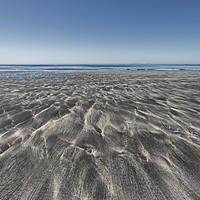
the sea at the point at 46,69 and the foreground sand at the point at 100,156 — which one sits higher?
the foreground sand at the point at 100,156

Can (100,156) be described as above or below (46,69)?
above

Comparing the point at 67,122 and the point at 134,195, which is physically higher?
the point at 134,195

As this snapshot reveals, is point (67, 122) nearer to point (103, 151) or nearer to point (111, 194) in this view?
point (103, 151)

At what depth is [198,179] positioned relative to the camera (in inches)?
49.3

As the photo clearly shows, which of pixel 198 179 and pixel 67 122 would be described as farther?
pixel 67 122

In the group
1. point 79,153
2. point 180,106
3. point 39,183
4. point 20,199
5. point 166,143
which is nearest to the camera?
point 20,199

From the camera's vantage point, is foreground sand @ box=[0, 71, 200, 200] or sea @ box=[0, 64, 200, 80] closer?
foreground sand @ box=[0, 71, 200, 200]

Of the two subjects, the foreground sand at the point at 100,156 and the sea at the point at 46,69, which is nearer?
the foreground sand at the point at 100,156

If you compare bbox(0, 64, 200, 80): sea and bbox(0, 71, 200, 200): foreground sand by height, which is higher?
bbox(0, 71, 200, 200): foreground sand

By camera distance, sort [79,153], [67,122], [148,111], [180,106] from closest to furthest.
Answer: [79,153]
[67,122]
[148,111]
[180,106]

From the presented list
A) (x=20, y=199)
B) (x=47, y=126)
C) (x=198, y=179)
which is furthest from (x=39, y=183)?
(x=198, y=179)

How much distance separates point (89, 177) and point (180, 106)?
342 centimetres

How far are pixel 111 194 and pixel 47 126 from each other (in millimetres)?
1836

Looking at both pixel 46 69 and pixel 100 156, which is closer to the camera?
pixel 100 156
